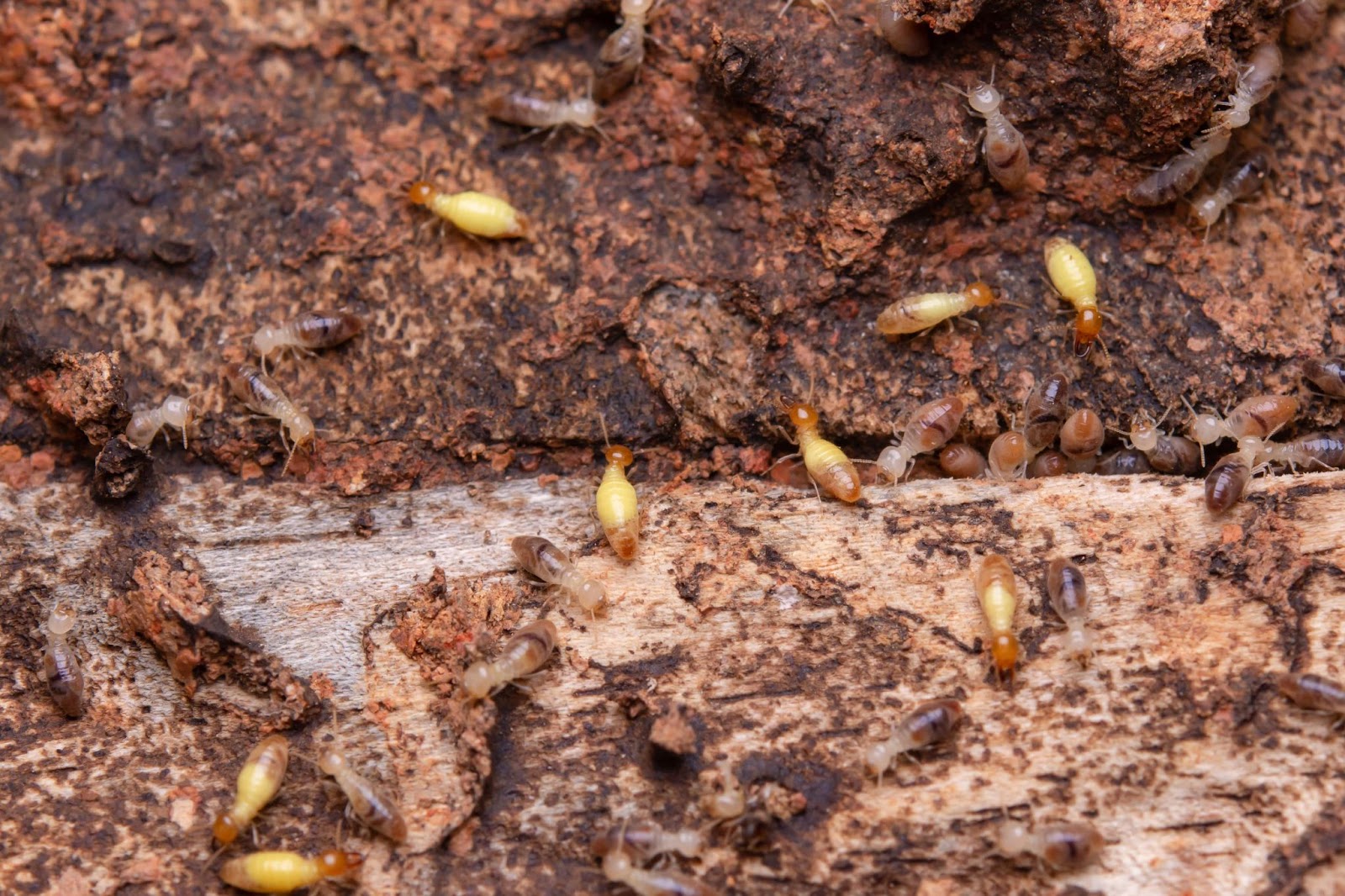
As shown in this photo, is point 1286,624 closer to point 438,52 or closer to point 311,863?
point 311,863

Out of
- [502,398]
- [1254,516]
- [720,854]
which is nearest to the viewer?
[720,854]

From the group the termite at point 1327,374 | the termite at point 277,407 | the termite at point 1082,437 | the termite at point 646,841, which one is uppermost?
the termite at point 1327,374

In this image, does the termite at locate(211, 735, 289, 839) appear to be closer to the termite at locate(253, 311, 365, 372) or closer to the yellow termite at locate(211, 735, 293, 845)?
the yellow termite at locate(211, 735, 293, 845)

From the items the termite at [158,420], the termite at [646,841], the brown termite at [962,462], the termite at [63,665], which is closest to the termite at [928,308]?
the brown termite at [962,462]

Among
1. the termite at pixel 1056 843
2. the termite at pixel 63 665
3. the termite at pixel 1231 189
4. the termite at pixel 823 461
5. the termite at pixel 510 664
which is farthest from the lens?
the termite at pixel 1231 189

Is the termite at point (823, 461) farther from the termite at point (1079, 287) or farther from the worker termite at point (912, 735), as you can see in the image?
the termite at point (1079, 287)

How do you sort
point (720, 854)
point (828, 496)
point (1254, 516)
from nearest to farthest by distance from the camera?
1. point (720, 854)
2. point (1254, 516)
3. point (828, 496)

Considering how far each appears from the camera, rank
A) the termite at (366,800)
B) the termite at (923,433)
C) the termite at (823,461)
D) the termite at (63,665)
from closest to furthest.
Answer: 1. the termite at (366,800)
2. the termite at (63,665)
3. the termite at (823,461)
4. the termite at (923,433)

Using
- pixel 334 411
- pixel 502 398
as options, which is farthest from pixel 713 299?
pixel 334 411
